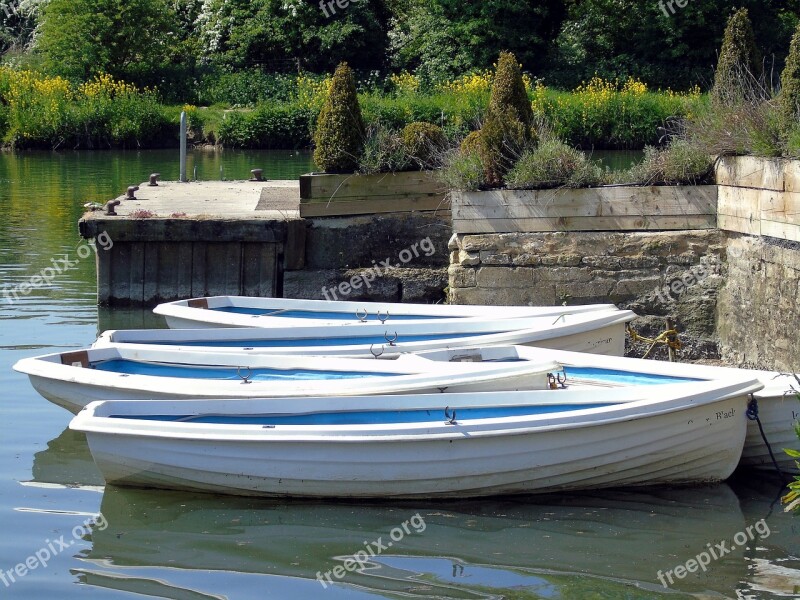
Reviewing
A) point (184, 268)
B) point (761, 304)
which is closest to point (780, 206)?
point (761, 304)

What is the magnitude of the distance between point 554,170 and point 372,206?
2.45m

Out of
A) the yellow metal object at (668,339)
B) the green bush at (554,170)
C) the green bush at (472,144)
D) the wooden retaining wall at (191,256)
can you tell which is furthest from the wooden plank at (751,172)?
the wooden retaining wall at (191,256)

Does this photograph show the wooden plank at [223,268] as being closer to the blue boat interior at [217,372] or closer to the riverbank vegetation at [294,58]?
the blue boat interior at [217,372]

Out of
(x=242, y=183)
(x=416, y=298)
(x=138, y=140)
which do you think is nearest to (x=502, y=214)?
(x=416, y=298)

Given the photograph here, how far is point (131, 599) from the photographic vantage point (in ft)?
19.7

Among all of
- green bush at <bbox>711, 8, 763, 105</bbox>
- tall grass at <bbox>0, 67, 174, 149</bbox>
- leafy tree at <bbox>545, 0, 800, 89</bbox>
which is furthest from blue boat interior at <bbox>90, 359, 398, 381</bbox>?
leafy tree at <bbox>545, 0, 800, 89</bbox>

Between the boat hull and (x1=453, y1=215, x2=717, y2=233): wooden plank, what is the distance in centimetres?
302

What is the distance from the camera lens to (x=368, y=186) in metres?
12.0

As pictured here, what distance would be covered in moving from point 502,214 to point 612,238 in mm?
1018

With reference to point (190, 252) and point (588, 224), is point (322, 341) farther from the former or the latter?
point (190, 252)

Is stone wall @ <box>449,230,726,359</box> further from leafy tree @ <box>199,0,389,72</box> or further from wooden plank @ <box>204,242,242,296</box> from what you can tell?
leafy tree @ <box>199,0,389,72</box>

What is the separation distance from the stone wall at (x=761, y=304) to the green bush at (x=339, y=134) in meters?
3.98

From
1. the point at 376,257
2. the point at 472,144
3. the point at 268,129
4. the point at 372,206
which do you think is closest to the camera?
the point at 472,144

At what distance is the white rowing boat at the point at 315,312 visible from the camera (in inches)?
398
